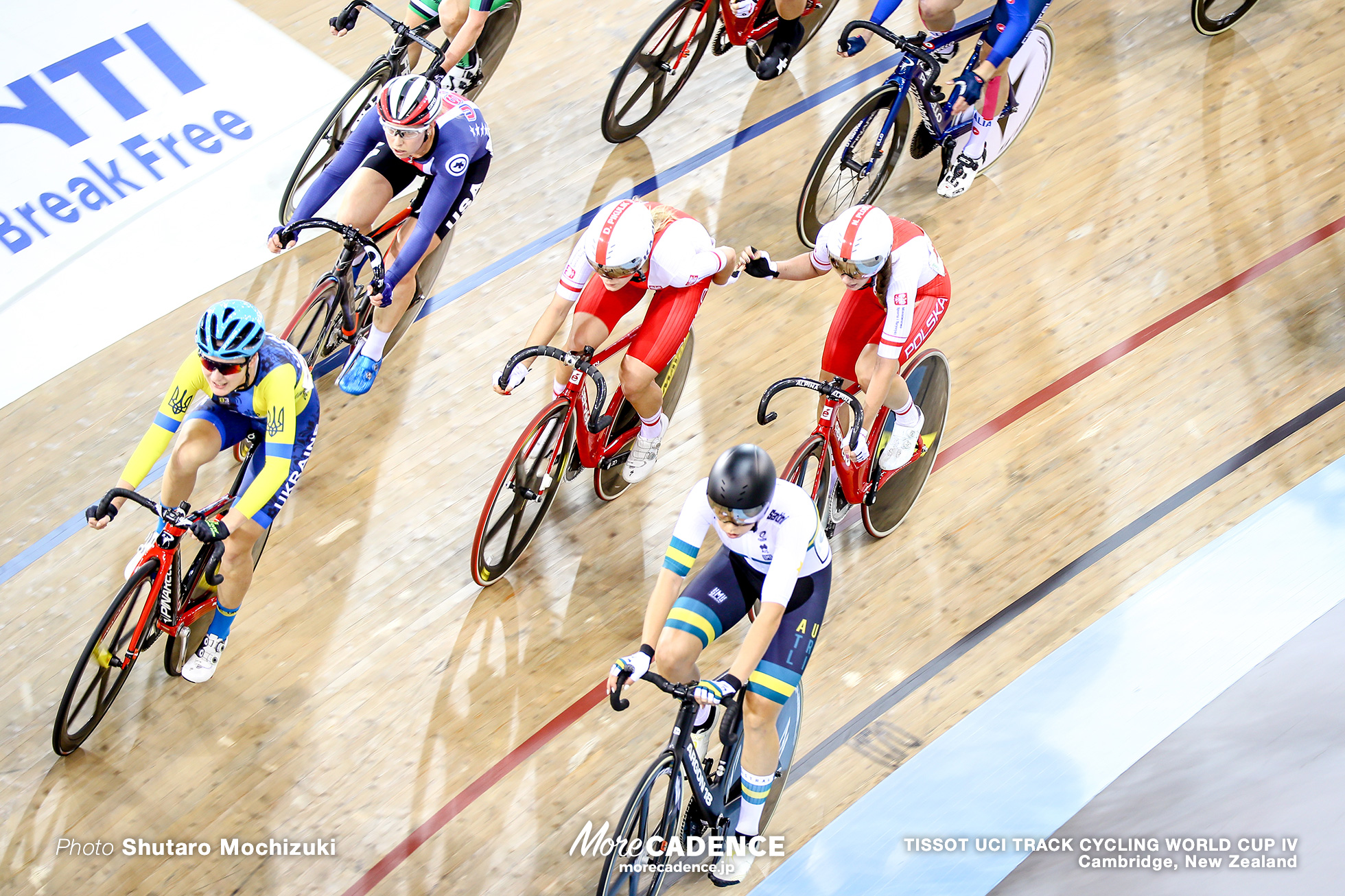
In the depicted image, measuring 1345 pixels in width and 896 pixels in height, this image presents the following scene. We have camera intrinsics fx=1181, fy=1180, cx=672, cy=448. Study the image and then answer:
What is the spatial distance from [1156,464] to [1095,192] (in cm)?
173

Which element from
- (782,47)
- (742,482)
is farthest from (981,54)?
(742,482)

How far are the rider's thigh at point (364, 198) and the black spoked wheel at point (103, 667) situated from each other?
1.75m

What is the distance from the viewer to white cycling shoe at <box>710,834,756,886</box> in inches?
143

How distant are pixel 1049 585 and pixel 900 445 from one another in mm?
804

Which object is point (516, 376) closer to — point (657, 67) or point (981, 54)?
point (657, 67)

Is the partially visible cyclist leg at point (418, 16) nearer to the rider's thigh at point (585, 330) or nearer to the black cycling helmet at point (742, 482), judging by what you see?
the rider's thigh at point (585, 330)

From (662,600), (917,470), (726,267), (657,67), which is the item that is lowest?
(917,470)

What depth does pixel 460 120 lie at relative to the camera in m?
4.70

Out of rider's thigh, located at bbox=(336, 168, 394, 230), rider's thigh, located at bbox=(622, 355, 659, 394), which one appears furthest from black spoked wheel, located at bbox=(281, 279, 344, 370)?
rider's thigh, located at bbox=(622, 355, 659, 394)

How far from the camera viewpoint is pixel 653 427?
14.7ft

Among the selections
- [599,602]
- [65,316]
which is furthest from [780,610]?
[65,316]

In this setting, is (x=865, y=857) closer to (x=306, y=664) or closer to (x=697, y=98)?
(x=306, y=664)

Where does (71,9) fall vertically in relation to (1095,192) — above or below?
above

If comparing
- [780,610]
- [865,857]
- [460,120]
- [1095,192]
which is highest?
[460,120]
